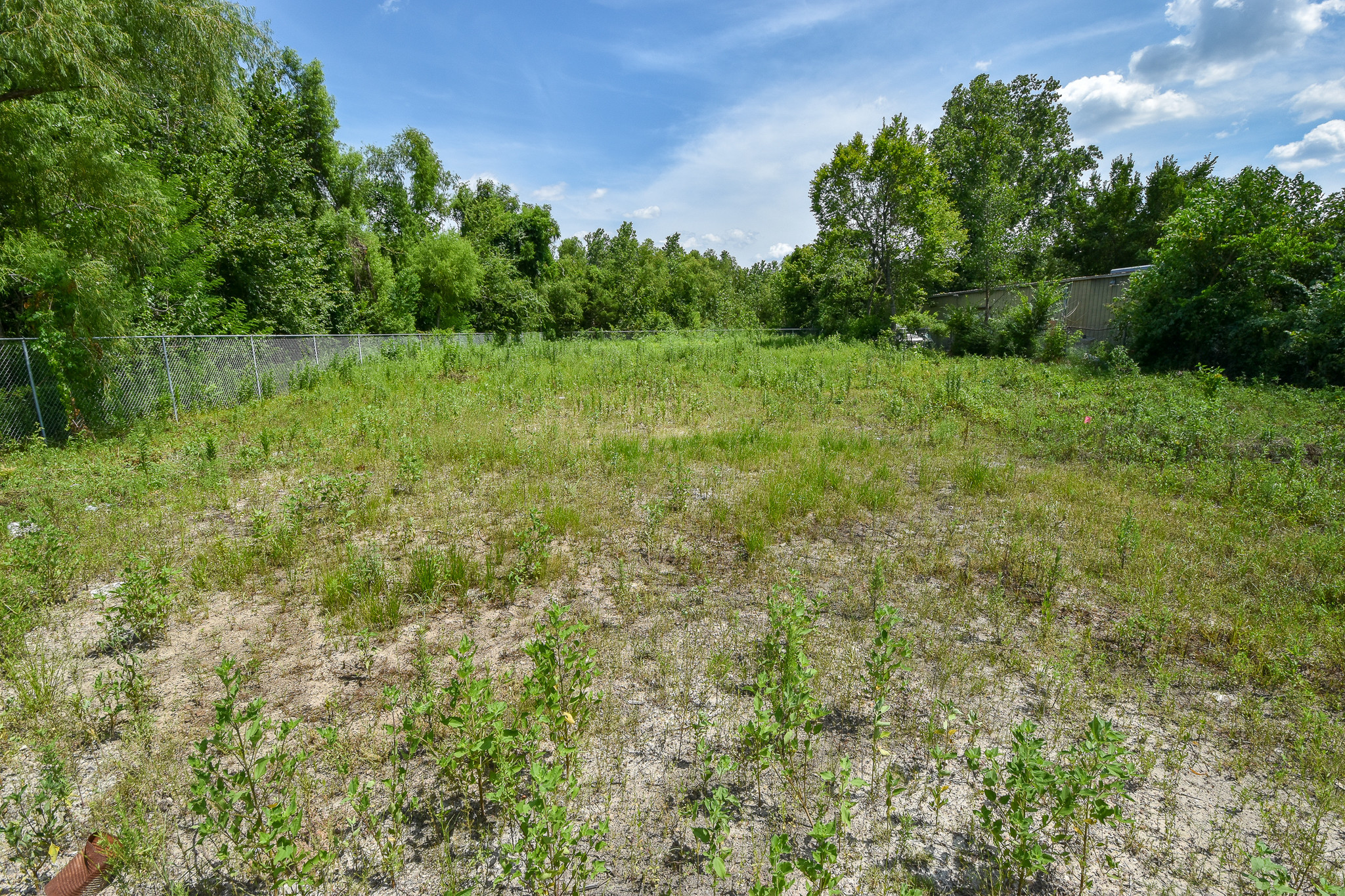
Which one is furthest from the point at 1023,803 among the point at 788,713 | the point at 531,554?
the point at 531,554

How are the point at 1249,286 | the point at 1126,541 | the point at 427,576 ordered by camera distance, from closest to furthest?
the point at 427,576 → the point at 1126,541 → the point at 1249,286

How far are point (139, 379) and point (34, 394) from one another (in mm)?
1536

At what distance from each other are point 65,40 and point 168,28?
5.29 feet

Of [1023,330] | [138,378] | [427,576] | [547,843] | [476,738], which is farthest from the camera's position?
[1023,330]

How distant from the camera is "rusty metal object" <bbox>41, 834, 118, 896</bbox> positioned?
2.17 m

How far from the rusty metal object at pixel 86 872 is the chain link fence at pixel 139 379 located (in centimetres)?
1055

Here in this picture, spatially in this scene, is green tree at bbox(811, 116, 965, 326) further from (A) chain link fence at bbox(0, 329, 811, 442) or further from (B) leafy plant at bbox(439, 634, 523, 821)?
(B) leafy plant at bbox(439, 634, 523, 821)

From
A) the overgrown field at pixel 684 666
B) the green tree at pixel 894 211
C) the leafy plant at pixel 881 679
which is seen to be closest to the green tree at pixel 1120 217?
the green tree at pixel 894 211

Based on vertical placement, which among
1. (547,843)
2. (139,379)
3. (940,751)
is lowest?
(940,751)

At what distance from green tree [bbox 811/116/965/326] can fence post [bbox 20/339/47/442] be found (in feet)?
79.9

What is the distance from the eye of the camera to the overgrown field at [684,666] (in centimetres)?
232

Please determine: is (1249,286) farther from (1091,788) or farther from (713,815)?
(713,815)

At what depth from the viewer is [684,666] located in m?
3.68

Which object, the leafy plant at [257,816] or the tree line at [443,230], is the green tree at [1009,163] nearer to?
the tree line at [443,230]
